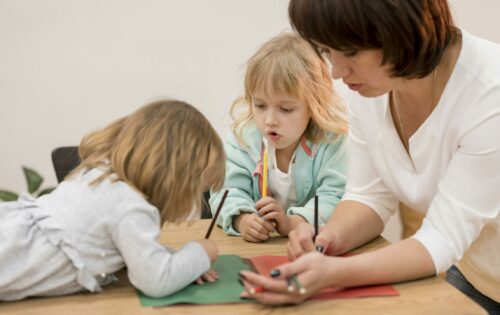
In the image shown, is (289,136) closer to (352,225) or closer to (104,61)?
(352,225)

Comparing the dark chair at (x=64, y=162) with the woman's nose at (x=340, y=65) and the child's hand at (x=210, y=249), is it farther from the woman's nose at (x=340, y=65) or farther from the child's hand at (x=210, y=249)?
the woman's nose at (x=340, y=65)

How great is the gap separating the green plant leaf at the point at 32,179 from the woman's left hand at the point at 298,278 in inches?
69.4

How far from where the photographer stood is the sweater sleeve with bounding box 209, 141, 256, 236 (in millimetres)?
1741

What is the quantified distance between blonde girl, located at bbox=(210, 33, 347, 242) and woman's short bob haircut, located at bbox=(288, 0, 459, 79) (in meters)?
0.47

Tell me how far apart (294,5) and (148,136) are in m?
0.36

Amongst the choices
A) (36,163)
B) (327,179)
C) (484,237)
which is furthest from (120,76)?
(484,237)

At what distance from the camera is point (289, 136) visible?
6.03 feet

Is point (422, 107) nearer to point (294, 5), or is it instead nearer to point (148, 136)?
point (294, 5)

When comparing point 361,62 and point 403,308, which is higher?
point 361,62

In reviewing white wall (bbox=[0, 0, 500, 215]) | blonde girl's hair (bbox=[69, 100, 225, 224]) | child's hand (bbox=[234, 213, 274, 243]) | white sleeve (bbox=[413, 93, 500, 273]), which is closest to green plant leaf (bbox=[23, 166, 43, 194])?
white wall (bbox=[0, 0, 500, 215])

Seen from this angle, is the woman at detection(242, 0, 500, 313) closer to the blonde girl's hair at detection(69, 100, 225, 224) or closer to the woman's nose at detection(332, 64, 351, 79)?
the woman's nose at detection(332, 64, 351, 79)

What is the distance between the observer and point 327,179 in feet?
6.10

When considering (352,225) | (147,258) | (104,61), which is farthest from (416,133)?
(104,61)

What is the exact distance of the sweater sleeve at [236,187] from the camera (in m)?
1.74
